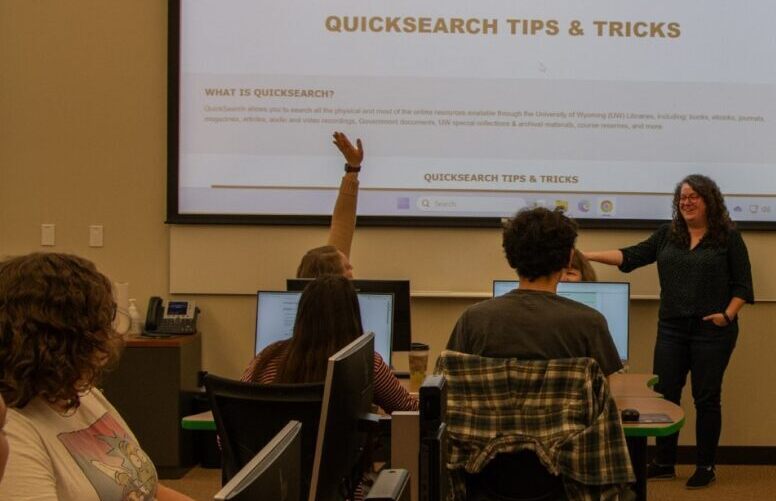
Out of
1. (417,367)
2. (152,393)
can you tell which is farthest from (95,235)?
(417,367)

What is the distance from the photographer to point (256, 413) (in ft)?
7.75

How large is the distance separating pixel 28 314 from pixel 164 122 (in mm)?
3773

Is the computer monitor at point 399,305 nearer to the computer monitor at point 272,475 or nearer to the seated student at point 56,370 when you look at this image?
the seated student at point 56,370

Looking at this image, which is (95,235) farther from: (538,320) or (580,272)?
(538,320)

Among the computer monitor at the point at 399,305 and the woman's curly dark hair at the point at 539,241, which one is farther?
the computer monitor at the point at 399,305

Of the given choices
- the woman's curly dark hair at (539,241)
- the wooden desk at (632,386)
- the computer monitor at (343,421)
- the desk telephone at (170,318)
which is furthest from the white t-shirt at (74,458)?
the desk telephone at (170,318)

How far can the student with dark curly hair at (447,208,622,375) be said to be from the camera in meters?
2.45

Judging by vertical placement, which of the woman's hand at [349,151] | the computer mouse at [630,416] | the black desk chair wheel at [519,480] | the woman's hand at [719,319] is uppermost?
the woman's hand at [349,151]

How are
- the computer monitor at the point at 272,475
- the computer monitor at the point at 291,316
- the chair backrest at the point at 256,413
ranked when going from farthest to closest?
the computer monitor at the point at 291,316 < the chair backrest at the point at 256,413 < the computer monitor at the point at 272,475

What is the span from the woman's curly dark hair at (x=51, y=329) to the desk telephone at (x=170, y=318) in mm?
3419

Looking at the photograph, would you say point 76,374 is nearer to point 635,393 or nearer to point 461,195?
point 635,393

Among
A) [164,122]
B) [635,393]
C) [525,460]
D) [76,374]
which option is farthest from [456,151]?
[76,374]

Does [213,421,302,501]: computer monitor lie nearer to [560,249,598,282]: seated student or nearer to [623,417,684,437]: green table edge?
[623,417,684,437]: green table edge

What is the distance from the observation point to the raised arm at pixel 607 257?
4918 mm
